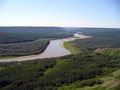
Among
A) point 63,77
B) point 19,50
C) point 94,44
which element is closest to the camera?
point 63,77

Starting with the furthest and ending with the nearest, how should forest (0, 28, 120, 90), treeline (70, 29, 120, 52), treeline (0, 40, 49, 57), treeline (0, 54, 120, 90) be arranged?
treeline (70, 29, 120, 52)
treeline (0, 40, 49, 57)
treeline (0, 54, 120, 90)
forest (0, 28, 120, 90)

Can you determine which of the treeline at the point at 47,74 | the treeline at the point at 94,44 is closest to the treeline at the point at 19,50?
the treeline at the point at 47,74

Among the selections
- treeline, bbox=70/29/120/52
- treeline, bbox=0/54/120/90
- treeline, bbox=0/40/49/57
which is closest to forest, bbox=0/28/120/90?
treeline, bbox=0/54/120/90

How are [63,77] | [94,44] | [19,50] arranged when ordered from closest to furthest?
1. [63,77]
2. [19,50]
3. [94,44]

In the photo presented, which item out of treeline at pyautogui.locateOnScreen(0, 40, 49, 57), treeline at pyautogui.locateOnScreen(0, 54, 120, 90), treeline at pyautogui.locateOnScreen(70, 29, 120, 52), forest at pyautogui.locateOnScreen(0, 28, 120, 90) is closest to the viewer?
forest at pyautogui.locateOnScreen(0, 28, 120, 90)

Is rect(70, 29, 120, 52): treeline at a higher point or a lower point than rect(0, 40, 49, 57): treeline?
higher

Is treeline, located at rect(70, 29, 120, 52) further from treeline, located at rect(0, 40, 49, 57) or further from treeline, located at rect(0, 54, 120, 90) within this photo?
treeline, located at rect(0, 54, 120, 90)

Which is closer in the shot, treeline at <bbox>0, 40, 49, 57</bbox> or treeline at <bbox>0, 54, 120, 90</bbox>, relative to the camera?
treeline at <bbox>0, 54, 120, 90</bbox>

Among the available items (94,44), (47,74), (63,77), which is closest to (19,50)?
(47,74)

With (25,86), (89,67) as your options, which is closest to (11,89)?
(25,86)

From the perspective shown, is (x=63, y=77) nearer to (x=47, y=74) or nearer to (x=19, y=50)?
(x=47, y=74)

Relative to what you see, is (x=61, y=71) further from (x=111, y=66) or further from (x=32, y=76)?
(x=111, y=66)
